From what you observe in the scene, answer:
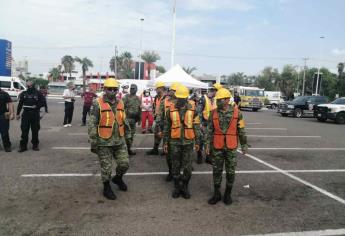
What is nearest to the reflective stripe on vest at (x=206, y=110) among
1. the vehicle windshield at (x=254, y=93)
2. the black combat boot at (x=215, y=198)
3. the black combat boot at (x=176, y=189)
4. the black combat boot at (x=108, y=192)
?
the black combat boot at (x=176, y=189)

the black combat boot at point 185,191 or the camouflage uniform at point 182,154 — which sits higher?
the camouflage uniform at point 182,154

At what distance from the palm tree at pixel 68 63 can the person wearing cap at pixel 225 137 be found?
99.1m

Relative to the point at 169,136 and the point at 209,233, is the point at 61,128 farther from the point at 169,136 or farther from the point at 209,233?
the point at 209,233

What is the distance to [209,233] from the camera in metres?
4.13

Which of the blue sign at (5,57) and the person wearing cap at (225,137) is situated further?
the blue sign at (5,57)

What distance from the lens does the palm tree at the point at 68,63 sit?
323ft

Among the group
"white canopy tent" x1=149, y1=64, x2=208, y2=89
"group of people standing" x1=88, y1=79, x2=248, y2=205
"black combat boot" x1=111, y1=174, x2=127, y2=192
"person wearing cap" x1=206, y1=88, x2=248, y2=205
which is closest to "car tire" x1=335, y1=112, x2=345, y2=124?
"white canopy tent" x1=149, y1=64, x2=208, y2=89

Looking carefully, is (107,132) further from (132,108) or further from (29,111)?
(29,111)

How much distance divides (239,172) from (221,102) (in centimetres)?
254

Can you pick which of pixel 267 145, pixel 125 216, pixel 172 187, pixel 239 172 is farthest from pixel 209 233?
pixel 267 145

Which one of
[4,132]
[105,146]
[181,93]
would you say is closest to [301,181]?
[181,93]

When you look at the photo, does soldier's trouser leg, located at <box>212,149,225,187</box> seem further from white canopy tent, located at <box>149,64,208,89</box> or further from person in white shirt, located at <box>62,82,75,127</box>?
person in white shirt, located at <box>62,82,75,127</box>

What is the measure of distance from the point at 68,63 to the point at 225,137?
10198 cm

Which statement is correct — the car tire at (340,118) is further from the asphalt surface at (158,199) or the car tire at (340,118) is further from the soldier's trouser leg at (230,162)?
the soldier's trouser leg at (230,162)
